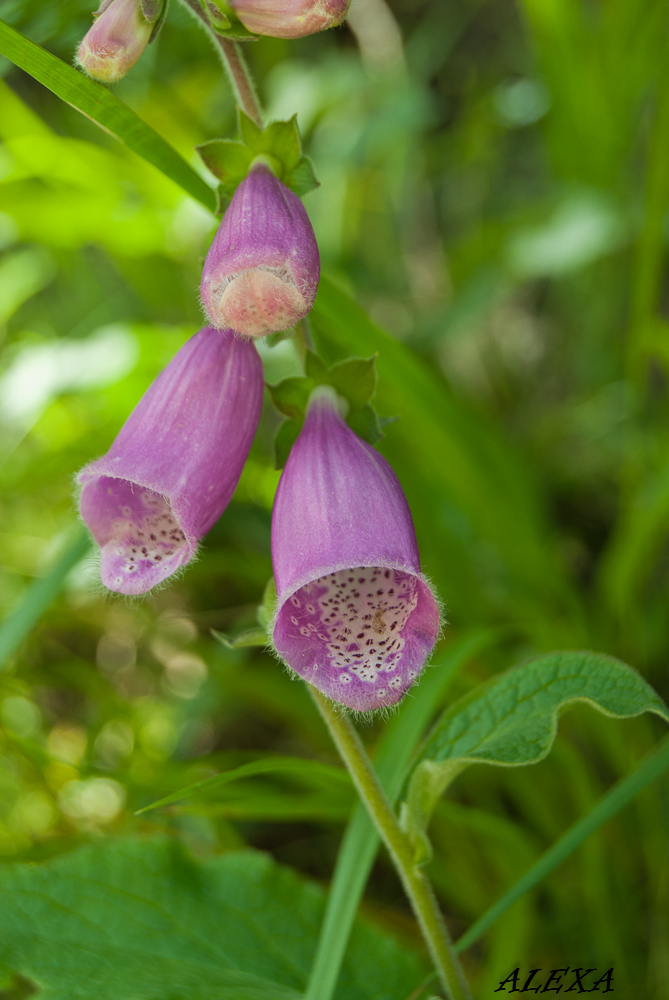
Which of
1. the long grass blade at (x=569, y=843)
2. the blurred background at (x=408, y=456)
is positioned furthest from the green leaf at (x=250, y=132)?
the long grass blade at (x=569, y=843)

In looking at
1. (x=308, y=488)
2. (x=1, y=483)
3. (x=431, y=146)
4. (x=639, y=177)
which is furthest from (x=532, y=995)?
(x=431, y=146)

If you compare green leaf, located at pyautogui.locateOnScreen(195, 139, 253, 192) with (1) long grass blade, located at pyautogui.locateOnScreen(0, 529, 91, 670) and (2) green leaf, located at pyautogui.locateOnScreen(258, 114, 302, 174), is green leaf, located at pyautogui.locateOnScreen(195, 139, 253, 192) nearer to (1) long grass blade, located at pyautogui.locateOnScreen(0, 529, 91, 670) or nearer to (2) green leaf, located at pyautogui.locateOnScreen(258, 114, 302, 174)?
(2) green leaf, located at pyautogui.locateOnScreen(258, 114, 302, 174)

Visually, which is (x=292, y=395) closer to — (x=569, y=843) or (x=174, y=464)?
(x=174, y=464)

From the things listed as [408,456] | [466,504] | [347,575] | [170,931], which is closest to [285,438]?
[347,575]

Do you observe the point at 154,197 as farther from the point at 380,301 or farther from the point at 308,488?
the point at 308,488

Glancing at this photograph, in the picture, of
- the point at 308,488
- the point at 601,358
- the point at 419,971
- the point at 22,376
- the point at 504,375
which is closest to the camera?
the point at 308,488

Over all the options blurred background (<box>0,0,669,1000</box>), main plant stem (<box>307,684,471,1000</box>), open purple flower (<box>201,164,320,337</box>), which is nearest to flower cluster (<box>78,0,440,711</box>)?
open purple flower (<box>201,164,320,337</box>)
